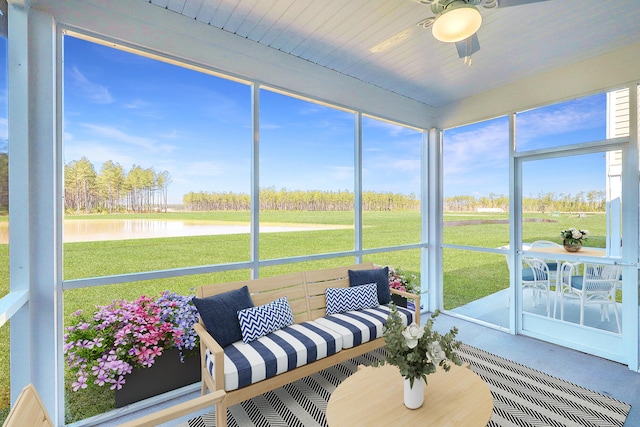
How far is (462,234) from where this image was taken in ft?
14.6

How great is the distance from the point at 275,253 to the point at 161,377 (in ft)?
4.91

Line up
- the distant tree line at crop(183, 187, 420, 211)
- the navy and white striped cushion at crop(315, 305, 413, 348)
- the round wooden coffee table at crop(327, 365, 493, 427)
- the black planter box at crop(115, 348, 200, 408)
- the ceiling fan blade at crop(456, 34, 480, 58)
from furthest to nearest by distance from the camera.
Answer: the distant tree line at crop(183, 187, 420, 211)
the navy and white striped cushion at crop(315, 305, 413, 348)
the black planter box at crop(115, 348, 200, 408)
the ceiling fan blade at crop(456, 34, 480, 58)
the round wooden coffee table at crop(327, 365, 493, 427)

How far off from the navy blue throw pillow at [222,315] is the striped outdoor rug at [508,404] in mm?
557

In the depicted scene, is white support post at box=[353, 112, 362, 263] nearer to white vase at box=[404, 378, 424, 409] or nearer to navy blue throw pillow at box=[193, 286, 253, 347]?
navy blue throw pillow at box=[193, 286, 253, 347]

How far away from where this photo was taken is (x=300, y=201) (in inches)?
146

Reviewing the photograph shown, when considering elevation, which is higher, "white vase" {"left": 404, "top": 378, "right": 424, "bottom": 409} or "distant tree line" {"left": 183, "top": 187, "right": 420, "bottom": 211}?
"distant tree line" {"left": 183, "top": 187, "right": 420, "bottom": 211}

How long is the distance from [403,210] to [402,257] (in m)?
0.72

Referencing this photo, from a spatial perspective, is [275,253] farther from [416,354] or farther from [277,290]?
[416,354]

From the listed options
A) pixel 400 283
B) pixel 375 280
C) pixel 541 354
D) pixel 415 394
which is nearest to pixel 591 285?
pixel 541 354

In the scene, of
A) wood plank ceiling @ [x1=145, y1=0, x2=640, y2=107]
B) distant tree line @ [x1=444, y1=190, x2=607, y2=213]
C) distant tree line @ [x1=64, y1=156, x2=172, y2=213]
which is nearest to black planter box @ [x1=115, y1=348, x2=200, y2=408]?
distant tree line @ [x1=64, y1=156, x2=172, y2=213]

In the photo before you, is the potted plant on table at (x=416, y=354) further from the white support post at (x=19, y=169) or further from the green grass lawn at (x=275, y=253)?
the white support post at (x=19, y=169)

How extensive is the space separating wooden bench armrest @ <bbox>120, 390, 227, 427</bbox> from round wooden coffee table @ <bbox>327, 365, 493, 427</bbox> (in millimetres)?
630

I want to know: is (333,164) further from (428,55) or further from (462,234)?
(462,234)

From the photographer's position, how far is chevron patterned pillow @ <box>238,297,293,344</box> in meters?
2.44
